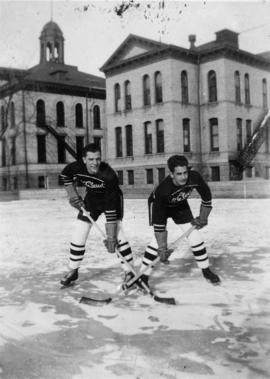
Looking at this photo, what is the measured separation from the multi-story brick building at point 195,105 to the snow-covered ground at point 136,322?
21549 mm

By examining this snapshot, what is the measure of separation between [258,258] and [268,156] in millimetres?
23855

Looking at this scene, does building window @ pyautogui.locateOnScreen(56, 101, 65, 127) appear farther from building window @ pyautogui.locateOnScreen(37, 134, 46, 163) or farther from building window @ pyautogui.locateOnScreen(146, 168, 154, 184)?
building window @ pyautogui.locateOnScreen(146, 168, 154, 184)

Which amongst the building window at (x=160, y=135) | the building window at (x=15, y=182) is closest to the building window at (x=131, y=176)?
the building window at (x=160, y=135)

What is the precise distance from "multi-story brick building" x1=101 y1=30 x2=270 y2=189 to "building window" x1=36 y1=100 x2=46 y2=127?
7718 millimetres

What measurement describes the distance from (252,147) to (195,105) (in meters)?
5.07

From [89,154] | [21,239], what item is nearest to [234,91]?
[21,239]

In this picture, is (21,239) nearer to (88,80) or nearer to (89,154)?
(89,154)

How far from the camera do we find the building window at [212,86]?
28520 millimetres

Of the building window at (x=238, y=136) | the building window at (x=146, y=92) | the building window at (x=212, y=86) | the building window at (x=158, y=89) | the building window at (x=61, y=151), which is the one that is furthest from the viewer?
the building window at (x=61, y=151)

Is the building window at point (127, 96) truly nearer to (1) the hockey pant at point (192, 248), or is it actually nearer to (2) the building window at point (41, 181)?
(2) the building window at point (41, 181)

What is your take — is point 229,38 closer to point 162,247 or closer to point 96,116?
point 96,116

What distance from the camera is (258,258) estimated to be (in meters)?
6.52

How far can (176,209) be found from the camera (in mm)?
5215

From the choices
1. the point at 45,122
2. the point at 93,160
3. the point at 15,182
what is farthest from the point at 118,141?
the point at 93,160
